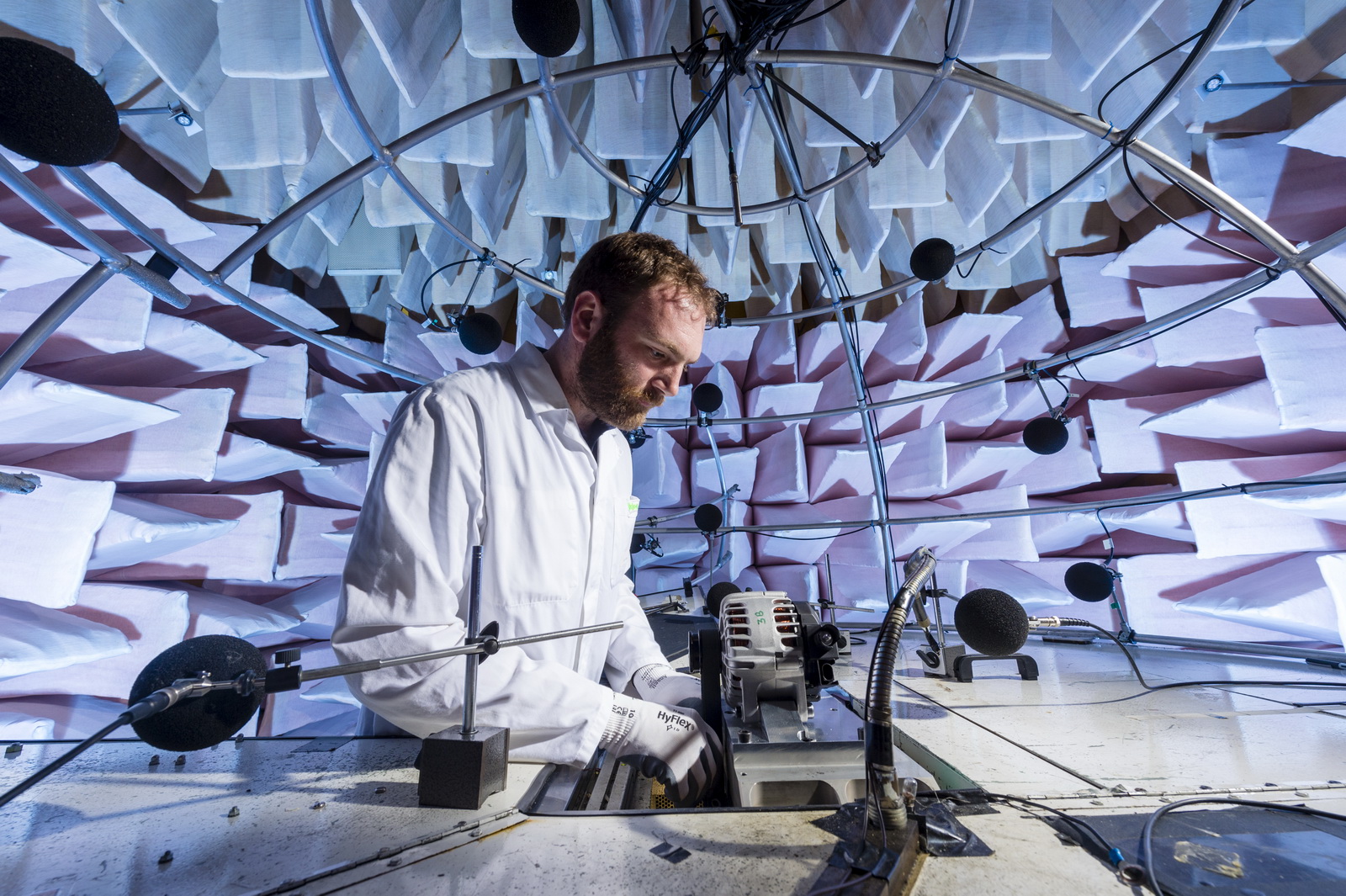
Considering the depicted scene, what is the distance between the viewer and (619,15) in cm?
253

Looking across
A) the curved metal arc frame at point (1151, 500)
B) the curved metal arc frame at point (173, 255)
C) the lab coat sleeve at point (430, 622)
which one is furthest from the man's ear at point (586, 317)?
the curved metal arc frame at point (1151, 500)

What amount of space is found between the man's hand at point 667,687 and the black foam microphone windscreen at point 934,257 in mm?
1985

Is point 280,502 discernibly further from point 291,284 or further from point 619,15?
point 619,15

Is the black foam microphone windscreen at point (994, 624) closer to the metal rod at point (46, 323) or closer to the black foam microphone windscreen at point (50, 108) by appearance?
the black foam microphone windscreen at point (50, 108)

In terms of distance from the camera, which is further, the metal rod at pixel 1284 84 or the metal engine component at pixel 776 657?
the metal rod at pixel 1284 84

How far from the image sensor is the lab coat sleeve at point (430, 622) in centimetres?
109

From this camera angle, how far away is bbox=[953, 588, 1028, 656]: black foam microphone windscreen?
1643mm

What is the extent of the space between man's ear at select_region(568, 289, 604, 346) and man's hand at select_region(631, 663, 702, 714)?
98cm

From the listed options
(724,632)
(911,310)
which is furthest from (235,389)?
(911,310)

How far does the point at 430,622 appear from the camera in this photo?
1.15m

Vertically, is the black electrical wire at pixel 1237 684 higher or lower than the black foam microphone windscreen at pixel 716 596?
lower

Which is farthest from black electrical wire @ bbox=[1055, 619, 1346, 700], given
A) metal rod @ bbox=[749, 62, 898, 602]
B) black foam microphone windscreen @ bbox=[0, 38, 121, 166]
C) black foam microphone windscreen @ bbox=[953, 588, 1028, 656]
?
black foam microphone windscreen @ bbox=[0, 38, 121, 166]

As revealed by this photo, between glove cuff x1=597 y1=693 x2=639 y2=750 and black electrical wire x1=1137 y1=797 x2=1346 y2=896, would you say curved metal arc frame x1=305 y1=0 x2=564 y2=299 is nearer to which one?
glove cuff x1=597 y1=693 x2=639 y2=750

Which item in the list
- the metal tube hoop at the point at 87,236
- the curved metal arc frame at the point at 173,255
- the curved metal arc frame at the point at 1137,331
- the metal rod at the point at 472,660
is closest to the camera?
the metal rod at the point at 472,660
